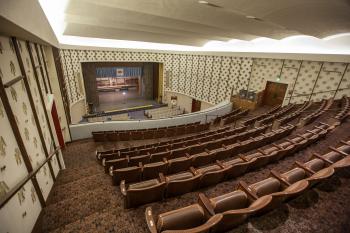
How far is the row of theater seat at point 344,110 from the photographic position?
5677mm

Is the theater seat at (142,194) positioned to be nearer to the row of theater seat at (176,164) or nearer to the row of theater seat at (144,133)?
the row of theater seat at (176,164)

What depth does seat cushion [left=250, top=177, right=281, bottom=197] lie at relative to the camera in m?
2.43

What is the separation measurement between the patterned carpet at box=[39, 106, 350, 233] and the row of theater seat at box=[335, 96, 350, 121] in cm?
301

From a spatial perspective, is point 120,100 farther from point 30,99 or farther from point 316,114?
point 316,114

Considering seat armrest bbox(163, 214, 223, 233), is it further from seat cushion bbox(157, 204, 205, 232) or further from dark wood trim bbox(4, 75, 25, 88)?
dark wood trim bbox(4, 75, 25, 88)

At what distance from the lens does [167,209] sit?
2725 millimetres

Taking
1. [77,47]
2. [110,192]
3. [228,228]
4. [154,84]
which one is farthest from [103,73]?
[228,228]

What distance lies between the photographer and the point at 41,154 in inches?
136

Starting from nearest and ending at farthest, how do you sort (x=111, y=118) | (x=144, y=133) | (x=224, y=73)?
(x=144, y=133)
(x=224, y=73)
(x=111, y=118)

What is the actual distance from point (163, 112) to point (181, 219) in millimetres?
14370

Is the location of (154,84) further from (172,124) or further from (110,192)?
(110,192)

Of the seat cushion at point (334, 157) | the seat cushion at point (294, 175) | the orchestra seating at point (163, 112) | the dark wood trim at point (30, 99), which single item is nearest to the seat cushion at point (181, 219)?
the seat cushion at point (294, 175)

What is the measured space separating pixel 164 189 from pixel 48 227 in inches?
76.2

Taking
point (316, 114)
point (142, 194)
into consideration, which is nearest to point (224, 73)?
point (316, 114)
